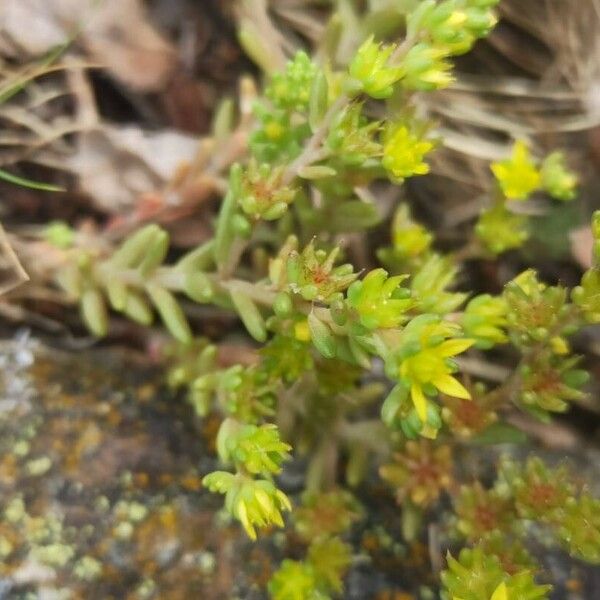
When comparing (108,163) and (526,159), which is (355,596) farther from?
(108,163)

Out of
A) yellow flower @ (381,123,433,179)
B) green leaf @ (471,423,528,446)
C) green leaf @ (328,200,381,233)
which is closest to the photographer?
yellow flower @ (381,123,433,179)

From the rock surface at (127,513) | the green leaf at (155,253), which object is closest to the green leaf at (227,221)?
the green leaf at (155,253)

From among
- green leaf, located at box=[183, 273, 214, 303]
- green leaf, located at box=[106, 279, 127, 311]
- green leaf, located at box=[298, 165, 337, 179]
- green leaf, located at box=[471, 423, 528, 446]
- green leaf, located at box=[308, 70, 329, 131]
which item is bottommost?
green leaf, located at box=[471, 423, 528, 446]

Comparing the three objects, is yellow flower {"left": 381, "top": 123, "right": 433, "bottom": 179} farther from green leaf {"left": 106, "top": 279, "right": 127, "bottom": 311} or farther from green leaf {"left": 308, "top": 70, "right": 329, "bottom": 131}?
green leaf {"left": 106, "top": 279, "right": 127, "bottom": 311}

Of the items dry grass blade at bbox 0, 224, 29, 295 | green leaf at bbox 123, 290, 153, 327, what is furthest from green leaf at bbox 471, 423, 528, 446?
dry grass blade at bbox 0, 224, 29, 295

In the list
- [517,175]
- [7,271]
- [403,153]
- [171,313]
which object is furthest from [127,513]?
[517,175]

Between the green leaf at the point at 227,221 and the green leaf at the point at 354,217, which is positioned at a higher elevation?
the green leaf at the point at 227,221

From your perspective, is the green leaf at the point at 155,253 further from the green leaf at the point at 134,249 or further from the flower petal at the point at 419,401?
the flower petal at the point at 419,401

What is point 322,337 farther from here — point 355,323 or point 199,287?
point 199,287
